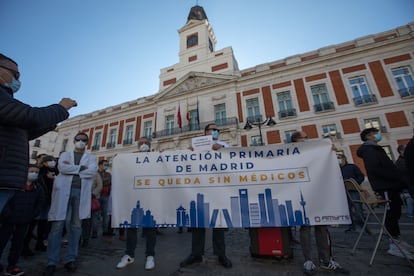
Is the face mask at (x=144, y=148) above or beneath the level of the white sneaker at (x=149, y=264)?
above

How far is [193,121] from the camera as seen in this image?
1778 centimetres

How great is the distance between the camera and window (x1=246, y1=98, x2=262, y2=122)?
51.5 ft

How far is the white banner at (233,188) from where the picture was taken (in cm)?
240

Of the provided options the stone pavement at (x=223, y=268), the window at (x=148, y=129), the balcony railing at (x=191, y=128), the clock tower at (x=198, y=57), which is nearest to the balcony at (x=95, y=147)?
the window at (x=148, y=129)

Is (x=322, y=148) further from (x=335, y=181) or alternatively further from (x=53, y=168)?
(x=53, y=168)

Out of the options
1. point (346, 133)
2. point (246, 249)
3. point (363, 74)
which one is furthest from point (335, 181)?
point (363, 74)

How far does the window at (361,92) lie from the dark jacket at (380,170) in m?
13.4

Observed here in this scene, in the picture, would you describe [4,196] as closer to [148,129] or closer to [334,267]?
[334,267]

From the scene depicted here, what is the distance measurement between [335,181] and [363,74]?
15773 millimetres

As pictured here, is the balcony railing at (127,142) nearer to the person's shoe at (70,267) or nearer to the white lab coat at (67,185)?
the white lab coat at (67,185)

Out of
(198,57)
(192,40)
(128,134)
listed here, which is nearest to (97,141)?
(128,134)

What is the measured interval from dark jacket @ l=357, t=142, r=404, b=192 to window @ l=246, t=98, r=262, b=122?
12.8 m

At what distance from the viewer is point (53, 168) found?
3.42 metres

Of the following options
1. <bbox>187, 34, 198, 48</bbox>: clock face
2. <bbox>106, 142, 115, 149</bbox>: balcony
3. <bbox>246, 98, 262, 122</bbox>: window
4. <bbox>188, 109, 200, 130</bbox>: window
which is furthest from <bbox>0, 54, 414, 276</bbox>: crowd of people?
<bbox>187, 34, 198, 48</bbox>: clock face
